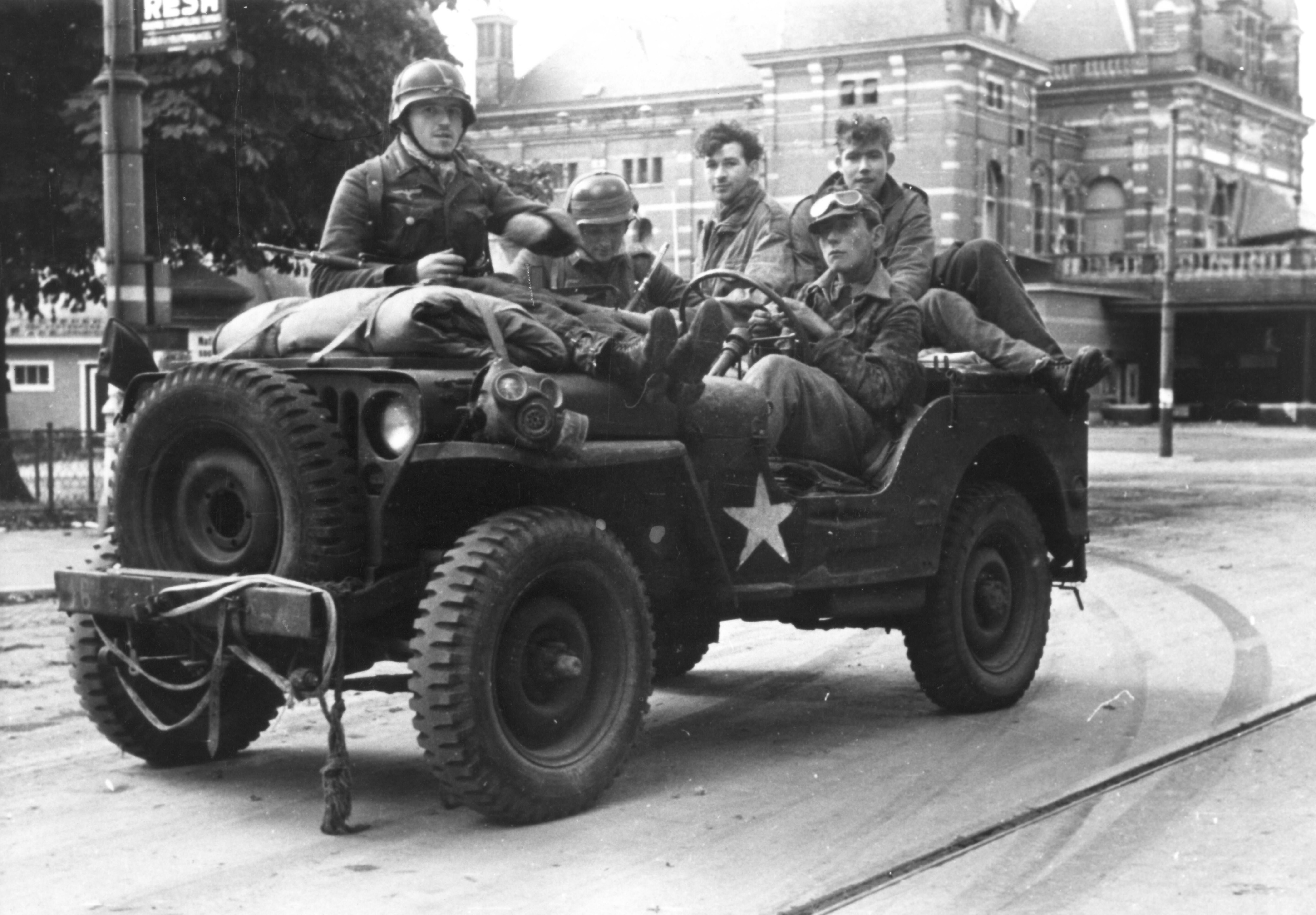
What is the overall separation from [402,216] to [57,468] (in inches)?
582

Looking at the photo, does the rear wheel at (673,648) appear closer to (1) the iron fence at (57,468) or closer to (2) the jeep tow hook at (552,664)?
(2) the jeep tow hook at (552,664)

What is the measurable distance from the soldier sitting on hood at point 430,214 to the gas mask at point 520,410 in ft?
2.51

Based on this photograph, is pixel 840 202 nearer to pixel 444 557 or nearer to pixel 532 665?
pixel 532 665

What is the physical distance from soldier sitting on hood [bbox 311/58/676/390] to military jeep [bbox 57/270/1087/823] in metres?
0.59

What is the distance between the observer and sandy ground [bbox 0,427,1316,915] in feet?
17.9

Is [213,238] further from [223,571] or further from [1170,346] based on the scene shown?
[1170,346]

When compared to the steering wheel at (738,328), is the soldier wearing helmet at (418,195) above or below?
above

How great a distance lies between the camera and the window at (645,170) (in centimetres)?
7231

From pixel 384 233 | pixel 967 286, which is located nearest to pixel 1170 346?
pixel 967 286

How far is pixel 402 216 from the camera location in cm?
728

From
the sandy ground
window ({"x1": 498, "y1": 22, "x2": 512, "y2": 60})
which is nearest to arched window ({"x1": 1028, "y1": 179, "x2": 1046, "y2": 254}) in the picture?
window ({"x1": 498, "y1": 22, "x2": 512, "y2": 60})

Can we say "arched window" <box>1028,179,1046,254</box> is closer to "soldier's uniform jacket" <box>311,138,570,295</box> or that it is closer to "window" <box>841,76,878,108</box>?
"window" <box>841,76,878,108</box>

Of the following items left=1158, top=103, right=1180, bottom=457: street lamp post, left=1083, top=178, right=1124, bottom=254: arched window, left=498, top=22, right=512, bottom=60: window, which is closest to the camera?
left=1158, top=103, right=1180, bottom=457: street lamp post

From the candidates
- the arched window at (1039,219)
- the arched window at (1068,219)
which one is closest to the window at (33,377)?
the arched window at (1039,219)
